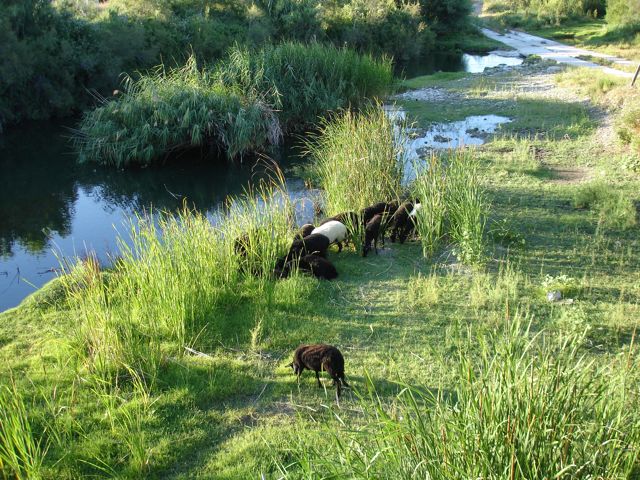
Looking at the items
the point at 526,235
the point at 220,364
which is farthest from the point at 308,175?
the point at 220,364

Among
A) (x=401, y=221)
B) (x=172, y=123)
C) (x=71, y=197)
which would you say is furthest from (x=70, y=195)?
(x=401, y=221)

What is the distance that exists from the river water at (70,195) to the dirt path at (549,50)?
14612mm

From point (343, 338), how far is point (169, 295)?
1786mm

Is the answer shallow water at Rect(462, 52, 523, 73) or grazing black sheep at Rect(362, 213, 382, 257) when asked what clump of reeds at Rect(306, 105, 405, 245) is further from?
shallow water at Rect(462, 52, 523, 73)

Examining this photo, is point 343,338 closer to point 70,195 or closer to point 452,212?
point 452,212

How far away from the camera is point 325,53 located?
1761cm

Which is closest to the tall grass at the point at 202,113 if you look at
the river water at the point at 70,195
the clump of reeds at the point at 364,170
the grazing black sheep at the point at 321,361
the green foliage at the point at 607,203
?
the river water at the point at 70,195

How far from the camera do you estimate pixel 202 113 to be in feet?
46.1

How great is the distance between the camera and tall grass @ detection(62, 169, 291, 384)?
5355 mm

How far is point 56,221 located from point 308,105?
769 centimetres

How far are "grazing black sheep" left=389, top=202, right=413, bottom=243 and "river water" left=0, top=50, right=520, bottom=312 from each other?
2.94m

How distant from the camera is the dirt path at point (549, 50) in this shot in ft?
80.6

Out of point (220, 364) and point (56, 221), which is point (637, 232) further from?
point (56, 221)

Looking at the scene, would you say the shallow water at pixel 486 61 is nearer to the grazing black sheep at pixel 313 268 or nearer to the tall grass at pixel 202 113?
the tall grass at pixel 202 113
